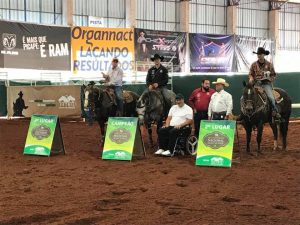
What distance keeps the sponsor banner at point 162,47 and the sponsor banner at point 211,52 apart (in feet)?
3.16

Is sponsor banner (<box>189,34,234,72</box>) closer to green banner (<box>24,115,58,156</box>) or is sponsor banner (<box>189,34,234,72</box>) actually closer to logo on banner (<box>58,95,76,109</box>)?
logo on banner (<box>58,95,76,109</box>)

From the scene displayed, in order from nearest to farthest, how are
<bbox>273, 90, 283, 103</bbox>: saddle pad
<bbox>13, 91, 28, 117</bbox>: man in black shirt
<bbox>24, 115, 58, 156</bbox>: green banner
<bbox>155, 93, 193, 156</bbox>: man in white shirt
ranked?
<bbox>155, 93, 193, 156</bbox>: man in white shirt → <bbox>24, 115, 58, 156</bbox>: green banner → <bbox>273, 90, 283, 103</bbox>: saddle pad → <bbox>13, 91, 28, 117</bbox>: man in black shirt

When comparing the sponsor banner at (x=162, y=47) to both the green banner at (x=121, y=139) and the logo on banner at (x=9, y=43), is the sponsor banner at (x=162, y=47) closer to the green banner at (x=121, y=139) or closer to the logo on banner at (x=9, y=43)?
the logo on banner at (x=9, y=43)

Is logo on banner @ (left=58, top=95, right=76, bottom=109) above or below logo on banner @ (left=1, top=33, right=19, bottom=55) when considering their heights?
below

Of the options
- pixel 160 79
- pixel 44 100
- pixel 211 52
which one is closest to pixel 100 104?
pixel 160 79

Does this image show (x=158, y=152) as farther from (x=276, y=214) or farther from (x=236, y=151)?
(x=276, y=214)

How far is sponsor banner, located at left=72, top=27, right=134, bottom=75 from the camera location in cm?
3084

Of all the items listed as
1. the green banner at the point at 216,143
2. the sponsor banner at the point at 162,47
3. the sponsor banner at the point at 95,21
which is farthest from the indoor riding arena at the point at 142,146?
the sponsor banner at the point at 162,47

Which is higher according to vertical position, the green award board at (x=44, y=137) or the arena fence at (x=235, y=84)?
the arena fence at (x=235, y=84)

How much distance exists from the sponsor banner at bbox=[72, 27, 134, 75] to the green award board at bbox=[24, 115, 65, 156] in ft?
64.7

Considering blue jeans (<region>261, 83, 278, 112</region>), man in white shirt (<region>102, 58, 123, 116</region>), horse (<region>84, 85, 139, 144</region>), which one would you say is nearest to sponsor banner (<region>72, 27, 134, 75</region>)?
man in white shirt (<region>102, 58, 123, 116</region>)

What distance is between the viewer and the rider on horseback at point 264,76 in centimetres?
1120

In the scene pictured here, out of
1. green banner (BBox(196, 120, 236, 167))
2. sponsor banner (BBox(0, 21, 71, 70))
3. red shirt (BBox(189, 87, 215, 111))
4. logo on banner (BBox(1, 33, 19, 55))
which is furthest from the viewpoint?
sponsor banner (BBox(0, 21, 71, 70))

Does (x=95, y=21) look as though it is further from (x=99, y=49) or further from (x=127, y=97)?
(x=127, y=97)
